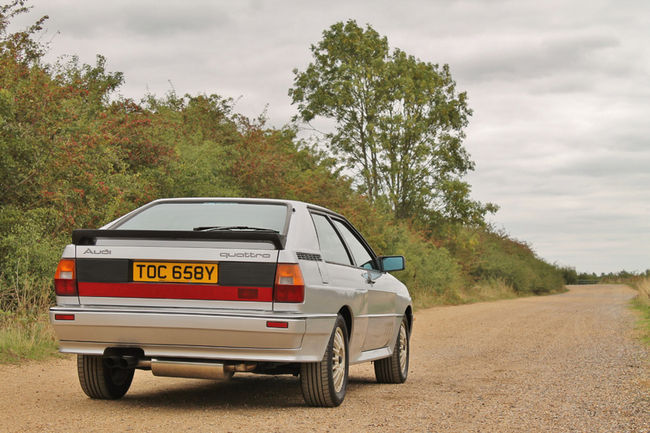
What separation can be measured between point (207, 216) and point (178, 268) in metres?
0.97

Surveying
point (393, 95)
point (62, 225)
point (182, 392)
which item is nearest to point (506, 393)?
point (182, 392)

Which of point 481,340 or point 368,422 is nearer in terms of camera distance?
point 368,422

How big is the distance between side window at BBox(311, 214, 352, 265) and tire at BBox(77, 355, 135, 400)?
2.06 m

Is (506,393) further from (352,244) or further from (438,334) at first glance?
(438,334)

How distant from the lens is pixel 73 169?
13.0 meters

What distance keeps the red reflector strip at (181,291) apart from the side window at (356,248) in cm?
206

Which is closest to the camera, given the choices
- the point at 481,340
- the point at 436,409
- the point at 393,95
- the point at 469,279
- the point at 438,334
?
the point at 436,409

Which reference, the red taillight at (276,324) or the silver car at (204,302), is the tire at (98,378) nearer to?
the silver car at (204,302)

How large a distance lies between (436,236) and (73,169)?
29.8 meters

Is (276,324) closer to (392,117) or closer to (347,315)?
(347,315)

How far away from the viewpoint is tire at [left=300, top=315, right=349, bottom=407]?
637cm

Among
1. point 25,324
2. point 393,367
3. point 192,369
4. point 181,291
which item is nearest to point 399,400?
point 393,367

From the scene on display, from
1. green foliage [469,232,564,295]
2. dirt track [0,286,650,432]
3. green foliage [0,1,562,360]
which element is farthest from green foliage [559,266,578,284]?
dirt track [0,286,650,432]

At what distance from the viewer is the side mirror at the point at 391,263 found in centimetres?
839
